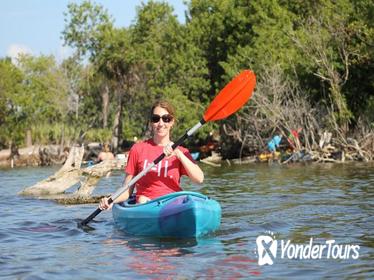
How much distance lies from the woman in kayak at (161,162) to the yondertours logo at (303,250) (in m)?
1.21

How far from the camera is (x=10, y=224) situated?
10.3 metres

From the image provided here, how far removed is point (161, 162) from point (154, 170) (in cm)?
16

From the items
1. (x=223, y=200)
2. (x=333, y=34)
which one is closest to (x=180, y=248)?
(x=223, y=200)

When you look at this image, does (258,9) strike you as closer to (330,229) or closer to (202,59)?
(202,59)

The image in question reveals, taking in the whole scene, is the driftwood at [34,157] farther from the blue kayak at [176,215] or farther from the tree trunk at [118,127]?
the blue kayak at [176,215]

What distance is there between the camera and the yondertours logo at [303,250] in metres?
6.68

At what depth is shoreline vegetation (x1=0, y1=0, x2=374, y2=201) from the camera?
3030 centimetres

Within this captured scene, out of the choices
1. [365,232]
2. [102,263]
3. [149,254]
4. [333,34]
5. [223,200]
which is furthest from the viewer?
[333,34]

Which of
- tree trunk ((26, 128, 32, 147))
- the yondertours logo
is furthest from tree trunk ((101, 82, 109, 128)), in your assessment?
the yondertours logo

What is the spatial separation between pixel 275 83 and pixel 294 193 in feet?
58.1

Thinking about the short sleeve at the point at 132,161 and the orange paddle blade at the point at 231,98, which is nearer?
the short sleeve at the point at 132,161

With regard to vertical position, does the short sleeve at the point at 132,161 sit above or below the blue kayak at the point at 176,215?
above

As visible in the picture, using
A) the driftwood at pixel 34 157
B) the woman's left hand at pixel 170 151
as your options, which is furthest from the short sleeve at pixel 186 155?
the driftwood at pixel 34 157

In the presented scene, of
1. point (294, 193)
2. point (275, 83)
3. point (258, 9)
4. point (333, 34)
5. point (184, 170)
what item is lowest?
point (294, 193)
